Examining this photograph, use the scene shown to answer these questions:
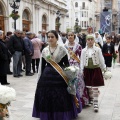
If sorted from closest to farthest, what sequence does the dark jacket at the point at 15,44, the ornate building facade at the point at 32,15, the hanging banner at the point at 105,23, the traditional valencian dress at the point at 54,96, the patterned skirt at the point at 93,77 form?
the traditional valencian dress at the point at 54,96 → the patterned skirt at the point at 93,77 → the dark jacket at the point at 15,44 → the ornate building facade at the point at 32,15 → the hanging banner at the point at 105,23

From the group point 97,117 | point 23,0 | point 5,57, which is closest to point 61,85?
point 97,117

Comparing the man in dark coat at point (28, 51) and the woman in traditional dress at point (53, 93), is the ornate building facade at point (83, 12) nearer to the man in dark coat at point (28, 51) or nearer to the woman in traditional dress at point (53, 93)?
the man in dark coat at point (28, 51)

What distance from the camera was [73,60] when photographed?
614 centimetres

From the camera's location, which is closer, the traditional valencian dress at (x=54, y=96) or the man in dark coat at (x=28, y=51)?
the traditional valencian dress at (x=54, y=96)

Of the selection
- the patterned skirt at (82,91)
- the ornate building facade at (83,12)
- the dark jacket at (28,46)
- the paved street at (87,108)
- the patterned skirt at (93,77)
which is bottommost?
the paved street at (87,108)

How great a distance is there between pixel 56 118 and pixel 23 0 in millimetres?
20835

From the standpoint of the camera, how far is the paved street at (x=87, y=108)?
5.42m

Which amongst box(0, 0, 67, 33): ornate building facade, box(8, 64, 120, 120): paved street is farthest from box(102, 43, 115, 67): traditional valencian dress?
box(0, 0, 67, 33): ornate building facade

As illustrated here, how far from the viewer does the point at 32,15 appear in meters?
27.2

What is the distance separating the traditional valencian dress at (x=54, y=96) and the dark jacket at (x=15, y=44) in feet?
16.5

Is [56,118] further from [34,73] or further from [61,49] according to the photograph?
[34,73]

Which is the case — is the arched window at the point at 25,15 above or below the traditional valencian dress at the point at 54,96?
above

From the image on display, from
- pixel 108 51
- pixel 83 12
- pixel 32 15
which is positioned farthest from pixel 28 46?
pixel 83 12

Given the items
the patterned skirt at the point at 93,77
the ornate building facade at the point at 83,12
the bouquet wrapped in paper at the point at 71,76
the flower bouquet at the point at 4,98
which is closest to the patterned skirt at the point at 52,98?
the bouquet wrapped in paper at the point at 71,76
